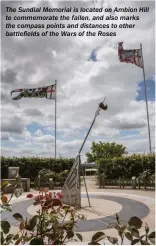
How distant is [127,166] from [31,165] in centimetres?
704

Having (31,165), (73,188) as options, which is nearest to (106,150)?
(31,165)

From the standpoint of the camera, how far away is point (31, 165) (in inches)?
789

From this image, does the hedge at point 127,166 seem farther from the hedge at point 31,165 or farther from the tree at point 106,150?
the tree at point 106,150

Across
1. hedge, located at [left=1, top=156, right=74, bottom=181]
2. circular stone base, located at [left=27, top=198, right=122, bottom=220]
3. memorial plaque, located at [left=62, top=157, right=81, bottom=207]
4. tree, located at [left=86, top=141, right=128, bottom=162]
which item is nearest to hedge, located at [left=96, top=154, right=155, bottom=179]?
hedge, located at [left=1, top=156, right=74, bottom=181]

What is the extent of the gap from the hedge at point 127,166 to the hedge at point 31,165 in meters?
3.34

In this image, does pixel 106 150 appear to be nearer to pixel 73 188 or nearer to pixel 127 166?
pixel 127 166

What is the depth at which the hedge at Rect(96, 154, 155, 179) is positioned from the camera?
55.9 ft

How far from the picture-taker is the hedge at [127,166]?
1705cm

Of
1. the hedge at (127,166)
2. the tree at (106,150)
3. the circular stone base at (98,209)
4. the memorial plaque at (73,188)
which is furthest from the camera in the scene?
the tree at (106,150)

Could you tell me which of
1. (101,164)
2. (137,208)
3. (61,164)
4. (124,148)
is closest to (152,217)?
(137,208)

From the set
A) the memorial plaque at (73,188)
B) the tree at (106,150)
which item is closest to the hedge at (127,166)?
the memorial plaque at (73,188)

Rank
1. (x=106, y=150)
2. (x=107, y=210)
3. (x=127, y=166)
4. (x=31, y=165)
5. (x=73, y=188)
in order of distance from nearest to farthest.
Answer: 1. (x=107, y=210)
2. (x=73, y=188)
3. (x=127, y=166)
4. (x=31, y=165)
5. (x=106, y=150)

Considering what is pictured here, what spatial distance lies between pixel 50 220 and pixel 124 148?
159 feet

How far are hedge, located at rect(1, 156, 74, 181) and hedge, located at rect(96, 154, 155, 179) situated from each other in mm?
3335
